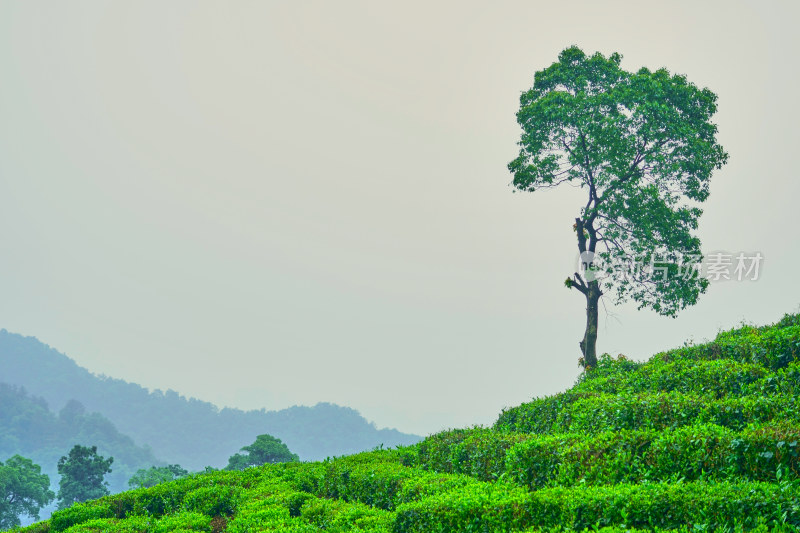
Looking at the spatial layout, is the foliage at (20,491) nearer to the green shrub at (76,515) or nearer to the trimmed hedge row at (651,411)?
the green shrub at (76,515)

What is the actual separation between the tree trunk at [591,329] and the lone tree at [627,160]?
36 mm

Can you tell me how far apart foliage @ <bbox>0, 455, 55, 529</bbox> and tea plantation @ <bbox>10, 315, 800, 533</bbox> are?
44121mm

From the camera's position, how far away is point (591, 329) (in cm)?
2098

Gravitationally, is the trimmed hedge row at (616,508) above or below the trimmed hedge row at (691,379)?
below

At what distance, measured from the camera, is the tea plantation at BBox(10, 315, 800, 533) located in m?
6.52

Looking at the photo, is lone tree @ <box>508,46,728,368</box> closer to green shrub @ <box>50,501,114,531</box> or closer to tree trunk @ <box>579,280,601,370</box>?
tree trunk @ <box>579,280,601,370</box>

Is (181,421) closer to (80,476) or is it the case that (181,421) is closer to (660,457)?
(80,476)

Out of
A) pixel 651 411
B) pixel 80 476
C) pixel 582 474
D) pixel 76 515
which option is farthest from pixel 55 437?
pixel 582 474

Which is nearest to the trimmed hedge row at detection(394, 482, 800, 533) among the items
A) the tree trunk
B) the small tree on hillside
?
the tree trunk

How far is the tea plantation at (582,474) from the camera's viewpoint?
6516 mm

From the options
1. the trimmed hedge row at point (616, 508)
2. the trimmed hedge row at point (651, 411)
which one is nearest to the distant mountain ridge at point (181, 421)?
the trimmed hedge row at point (651, 411)

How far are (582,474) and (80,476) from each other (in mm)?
52949

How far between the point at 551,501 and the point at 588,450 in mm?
1821

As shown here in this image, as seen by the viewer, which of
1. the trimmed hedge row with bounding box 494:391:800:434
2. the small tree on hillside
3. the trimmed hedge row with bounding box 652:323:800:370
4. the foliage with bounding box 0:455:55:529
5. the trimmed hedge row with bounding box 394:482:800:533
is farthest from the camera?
the small tree on hillside
